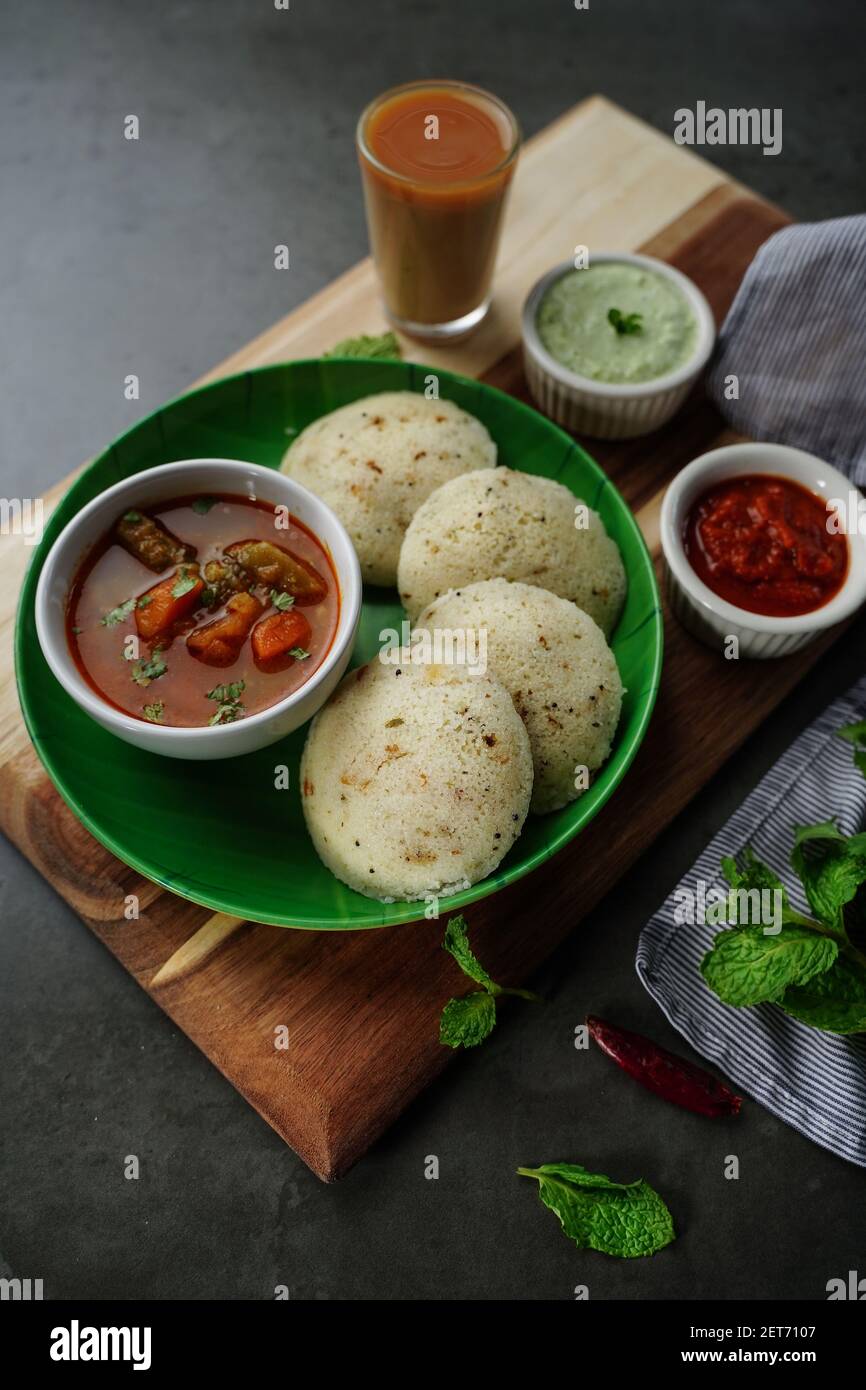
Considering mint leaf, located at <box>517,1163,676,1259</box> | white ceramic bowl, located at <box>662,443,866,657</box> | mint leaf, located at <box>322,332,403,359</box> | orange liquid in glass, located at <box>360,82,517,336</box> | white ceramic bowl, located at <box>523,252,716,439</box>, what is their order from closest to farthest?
mint leaf, located at <box>517,1163,676,1259</box> < white ceramic bowl, located at <box>662,443,866,657</box> < orange liquid in glass, located at <box>360,82,517,336</box> < white ceramic bowl, located at <box>523,252,716,439</box> < mint leaf, located at <box>322,332,403,359</box>

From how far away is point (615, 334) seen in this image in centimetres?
431

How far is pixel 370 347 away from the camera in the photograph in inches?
177

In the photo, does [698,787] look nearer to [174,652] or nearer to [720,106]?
[174,652]

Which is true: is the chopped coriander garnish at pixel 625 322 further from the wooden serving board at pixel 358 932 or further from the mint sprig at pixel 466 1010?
the mint sprig at pixel 466 1010

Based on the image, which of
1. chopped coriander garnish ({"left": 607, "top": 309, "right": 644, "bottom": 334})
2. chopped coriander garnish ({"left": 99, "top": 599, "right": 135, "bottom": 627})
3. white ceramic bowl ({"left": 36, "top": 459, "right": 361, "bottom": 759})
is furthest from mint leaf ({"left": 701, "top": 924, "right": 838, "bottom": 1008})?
chopped coriander garnish ({"left": 607, "top": 309, "right": 644, "bottom": 334})

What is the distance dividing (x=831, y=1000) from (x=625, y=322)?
2472 mm

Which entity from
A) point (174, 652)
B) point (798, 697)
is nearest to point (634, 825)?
point (798, 697)

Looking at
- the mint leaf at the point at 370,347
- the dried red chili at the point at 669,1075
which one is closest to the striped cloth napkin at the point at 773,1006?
the dried red chili at the point at 669,1075

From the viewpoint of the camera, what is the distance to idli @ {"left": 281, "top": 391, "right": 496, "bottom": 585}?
149 inches

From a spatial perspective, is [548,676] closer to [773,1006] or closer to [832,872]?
[832,872]

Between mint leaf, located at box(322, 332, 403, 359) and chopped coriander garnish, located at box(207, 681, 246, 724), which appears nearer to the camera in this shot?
chopped coriander garnish, located at box(207, 681, 246, 724)

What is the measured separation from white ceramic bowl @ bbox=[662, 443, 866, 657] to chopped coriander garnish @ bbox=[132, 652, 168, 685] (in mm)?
1688

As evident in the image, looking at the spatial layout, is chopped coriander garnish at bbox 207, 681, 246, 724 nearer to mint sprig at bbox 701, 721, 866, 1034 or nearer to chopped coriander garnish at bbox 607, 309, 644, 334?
mint sprig at bbox 701, 721, 866, 1034

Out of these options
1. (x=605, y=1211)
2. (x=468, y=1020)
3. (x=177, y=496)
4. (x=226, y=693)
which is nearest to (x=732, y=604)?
(x=468, y=1020)
